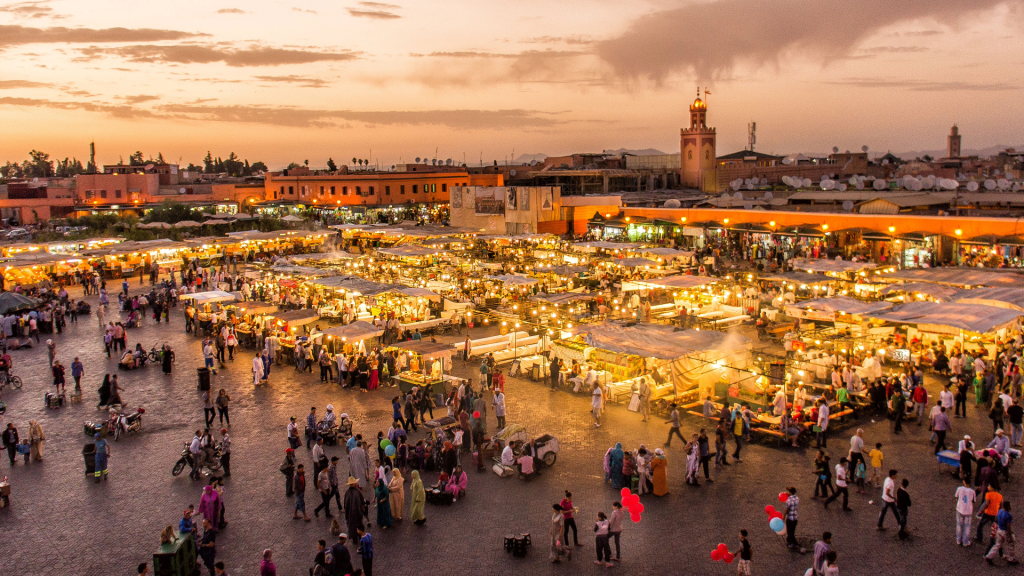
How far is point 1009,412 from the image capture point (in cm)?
1241

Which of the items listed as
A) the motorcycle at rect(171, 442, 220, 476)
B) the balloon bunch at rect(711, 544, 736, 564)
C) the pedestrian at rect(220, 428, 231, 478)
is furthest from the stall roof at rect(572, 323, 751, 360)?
the motorcycle at rect(171, 442, 220, 476)

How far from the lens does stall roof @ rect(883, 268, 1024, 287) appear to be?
21016mm

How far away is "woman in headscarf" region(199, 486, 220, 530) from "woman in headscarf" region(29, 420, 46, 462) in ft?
17.1

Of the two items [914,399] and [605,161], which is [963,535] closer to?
[914,399]

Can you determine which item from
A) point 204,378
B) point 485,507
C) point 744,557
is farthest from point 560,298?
point 744,557

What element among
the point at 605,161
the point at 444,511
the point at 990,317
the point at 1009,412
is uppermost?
the point at 605,161

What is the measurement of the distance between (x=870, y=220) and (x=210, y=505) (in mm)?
29019

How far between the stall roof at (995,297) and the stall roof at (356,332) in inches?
578

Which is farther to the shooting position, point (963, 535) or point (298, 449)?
point (298, 449)

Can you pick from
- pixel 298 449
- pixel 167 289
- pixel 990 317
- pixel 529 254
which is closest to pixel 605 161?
pixel 529 254

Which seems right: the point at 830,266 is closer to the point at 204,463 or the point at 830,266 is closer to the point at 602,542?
the point at 602,542

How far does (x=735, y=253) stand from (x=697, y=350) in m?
21.1

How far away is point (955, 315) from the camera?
1645 centimetres

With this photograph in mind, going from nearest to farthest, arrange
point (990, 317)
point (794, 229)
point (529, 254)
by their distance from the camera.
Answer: point (990, 317), point (794, 229), point (529, 254)
